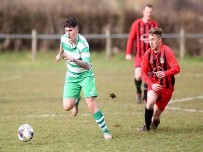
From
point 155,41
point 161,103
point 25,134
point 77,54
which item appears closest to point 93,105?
point 77,54

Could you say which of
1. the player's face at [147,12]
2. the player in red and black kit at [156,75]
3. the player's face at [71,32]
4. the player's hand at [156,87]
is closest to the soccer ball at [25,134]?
the player's face at [71,32]

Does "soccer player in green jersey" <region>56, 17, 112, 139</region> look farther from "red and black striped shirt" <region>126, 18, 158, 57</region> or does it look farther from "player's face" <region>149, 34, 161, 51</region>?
"red and black striped shirt" <region>126, 18, 158, 57</region>

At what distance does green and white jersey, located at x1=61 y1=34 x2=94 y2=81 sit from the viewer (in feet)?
33.9

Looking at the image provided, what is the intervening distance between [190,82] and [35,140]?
11.0 m

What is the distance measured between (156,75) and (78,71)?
1.35 m

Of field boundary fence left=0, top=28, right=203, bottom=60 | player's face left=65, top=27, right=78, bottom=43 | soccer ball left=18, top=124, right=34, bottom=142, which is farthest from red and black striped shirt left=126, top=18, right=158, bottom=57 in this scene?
field boundary fence left=0, top=28, right=203, bottom=60

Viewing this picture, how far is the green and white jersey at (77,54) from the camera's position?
33.9 ft

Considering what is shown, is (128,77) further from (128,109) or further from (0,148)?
(0,148)

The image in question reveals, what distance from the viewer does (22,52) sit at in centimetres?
3291

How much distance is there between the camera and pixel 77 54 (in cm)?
1045

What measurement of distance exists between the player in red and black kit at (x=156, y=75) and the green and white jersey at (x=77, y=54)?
43.3 inches

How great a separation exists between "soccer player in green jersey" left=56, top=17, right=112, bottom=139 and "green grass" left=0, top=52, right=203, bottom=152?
17.8 inches

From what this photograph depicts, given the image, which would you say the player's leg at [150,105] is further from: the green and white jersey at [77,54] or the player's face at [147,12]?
the player's face at [147,12]

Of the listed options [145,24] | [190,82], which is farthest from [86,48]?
[190,82]
